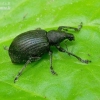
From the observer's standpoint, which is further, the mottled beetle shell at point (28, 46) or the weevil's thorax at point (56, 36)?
the weevil's thorax at point (56, 36)

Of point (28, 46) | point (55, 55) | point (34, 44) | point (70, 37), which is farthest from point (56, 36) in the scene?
point (28, 46)

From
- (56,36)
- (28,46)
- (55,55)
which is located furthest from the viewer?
(56,36)

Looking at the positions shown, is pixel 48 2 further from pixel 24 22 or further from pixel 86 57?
pixel 86 57

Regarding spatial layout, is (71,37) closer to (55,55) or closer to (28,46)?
(55,55)

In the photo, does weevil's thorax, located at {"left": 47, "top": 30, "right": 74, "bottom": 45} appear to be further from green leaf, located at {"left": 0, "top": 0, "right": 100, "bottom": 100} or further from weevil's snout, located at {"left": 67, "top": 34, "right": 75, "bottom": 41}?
green leaf, located at {"left": 0, "top": 0, "right": 100, "bottom": 100}

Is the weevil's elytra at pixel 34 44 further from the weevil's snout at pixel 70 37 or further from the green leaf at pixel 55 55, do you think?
the green leaf at pixel 55 55

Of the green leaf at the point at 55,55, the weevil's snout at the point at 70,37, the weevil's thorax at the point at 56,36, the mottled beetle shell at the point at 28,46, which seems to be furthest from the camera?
the weevil's thorax at the point at 56,36

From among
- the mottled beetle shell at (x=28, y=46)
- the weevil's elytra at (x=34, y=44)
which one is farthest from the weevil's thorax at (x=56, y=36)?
the mottled beetle shell at (x=28, y=46)
